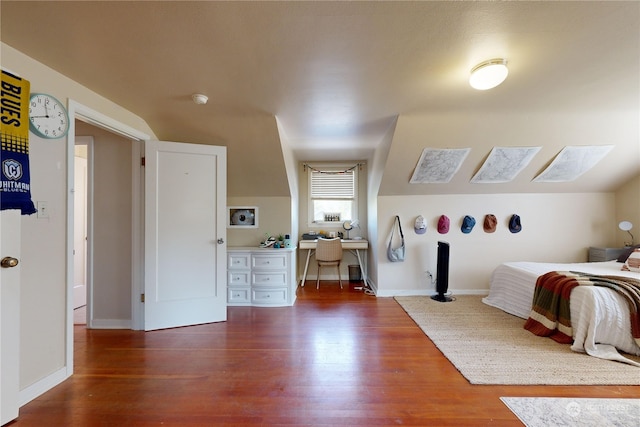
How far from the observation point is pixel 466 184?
3707 mm

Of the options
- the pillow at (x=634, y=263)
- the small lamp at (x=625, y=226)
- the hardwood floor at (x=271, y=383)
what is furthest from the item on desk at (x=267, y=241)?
the small lamp at (x=625, y=226)

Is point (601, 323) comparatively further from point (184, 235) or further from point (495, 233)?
point (184, 235)

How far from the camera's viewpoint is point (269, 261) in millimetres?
3438

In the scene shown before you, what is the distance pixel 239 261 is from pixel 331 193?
7.23 ft

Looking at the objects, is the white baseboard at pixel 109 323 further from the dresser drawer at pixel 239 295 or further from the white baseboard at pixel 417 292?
the white baseboard at pixel 417 292

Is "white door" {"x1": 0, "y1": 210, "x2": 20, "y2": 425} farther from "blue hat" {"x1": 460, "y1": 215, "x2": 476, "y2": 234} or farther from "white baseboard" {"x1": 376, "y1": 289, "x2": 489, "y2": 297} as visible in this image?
"blue hat" {"x1": 460, "y1": 215, "x2": 476, "y2": 234}

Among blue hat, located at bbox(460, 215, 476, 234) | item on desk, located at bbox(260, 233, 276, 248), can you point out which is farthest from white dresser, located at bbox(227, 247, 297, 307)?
blue hat, located at bbox(460, 215, 476, 234)

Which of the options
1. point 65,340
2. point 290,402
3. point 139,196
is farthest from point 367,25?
point 65,340

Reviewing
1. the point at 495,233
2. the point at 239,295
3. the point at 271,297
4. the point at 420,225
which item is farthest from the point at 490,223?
the point at 239,295

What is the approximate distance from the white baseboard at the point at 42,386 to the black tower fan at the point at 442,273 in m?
3.90

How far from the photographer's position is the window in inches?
192

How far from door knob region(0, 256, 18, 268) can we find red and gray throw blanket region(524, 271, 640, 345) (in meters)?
4.08

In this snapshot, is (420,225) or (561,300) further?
(420,225)

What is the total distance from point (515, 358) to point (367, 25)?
2679 millimetres
